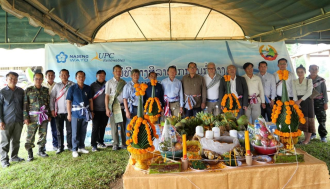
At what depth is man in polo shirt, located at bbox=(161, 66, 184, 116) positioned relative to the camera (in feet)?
14.1

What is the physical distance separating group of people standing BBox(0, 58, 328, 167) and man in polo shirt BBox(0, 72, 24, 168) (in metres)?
0.22

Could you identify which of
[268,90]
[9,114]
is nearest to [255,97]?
[268,90]

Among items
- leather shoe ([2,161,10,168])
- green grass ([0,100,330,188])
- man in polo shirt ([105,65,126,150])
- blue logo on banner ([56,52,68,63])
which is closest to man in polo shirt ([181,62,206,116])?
man in polo shirt ([105,65,126,150])

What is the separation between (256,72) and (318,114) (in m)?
1.64

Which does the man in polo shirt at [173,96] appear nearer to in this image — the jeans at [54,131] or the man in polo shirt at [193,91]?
the man in polo shirt at [193,91]

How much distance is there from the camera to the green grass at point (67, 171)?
2.99 meters

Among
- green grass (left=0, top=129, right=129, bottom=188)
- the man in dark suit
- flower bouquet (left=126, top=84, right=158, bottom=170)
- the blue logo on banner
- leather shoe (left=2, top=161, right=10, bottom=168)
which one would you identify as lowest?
green grass (left=0, top=129, right=129, bottom=188)

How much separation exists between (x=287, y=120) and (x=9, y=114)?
426 centimetres

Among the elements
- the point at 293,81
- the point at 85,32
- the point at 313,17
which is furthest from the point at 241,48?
the point at 85,32

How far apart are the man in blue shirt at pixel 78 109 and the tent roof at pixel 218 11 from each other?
3.02 feet

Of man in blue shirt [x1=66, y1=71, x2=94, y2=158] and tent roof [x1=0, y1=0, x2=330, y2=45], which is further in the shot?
man in blue shirt [x1=66, y1=71, x2=94, y2=158]

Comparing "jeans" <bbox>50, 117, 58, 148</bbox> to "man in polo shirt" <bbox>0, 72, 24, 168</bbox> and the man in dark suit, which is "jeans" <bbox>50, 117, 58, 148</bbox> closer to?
"man in polo shirt" <bbox>0, 72, 24, 168</bbox>

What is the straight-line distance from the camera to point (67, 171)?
132 inches

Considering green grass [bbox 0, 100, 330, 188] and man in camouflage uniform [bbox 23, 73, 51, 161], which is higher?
man in camouflage uniform [bbox 23, 73, 51, 161]
